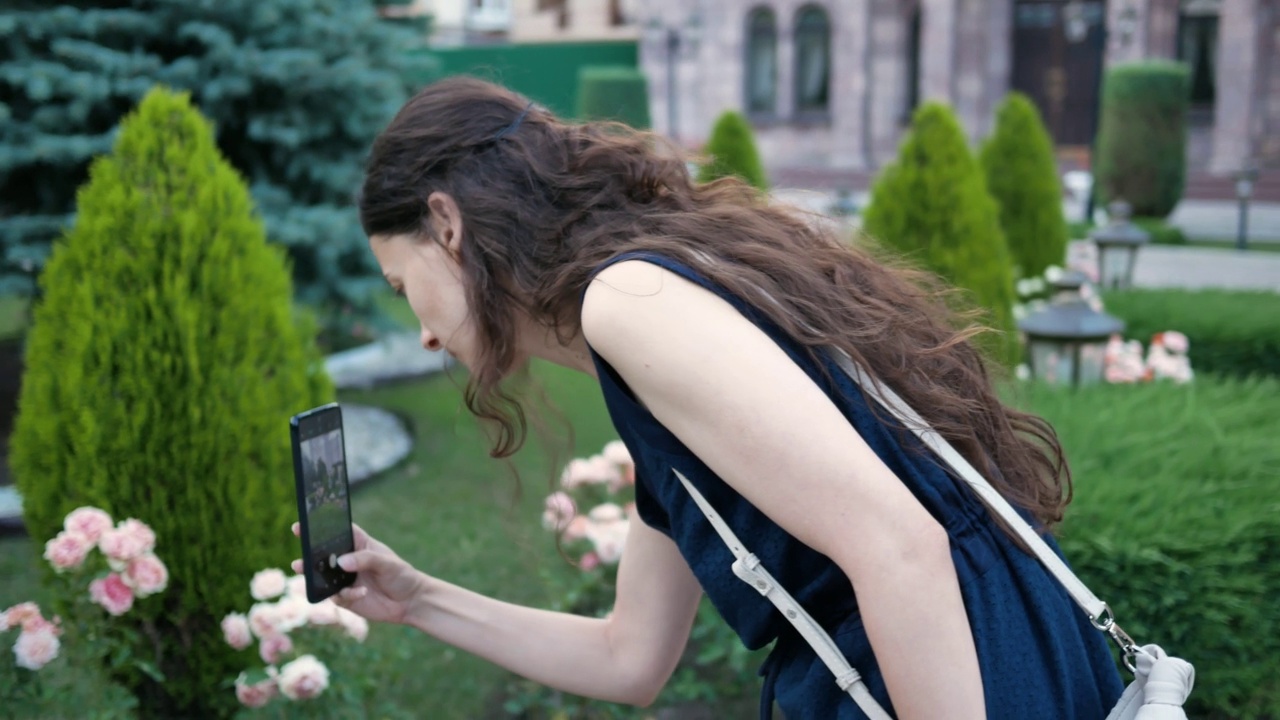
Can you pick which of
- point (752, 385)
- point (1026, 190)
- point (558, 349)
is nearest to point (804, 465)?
point (752, 385)

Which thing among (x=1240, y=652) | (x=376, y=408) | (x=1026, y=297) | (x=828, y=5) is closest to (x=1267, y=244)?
(x=1026, y=297)

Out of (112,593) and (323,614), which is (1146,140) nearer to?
(323,614)

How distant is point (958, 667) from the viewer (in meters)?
1.28

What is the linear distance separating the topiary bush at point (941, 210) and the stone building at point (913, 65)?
18.9 metres

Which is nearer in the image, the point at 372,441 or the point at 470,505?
the point at 470,505

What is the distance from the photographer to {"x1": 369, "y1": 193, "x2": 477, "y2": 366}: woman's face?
158cm

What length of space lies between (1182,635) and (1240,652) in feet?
0.43

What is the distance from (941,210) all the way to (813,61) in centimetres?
2338

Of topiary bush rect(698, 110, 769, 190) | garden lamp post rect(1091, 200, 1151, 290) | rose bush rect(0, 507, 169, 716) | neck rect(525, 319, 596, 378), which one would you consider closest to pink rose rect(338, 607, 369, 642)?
rose bush rect(0, 507, 169, 716)

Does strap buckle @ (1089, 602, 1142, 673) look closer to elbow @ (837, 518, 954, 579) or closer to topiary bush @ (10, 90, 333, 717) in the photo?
elbow @ (837, 518, 954, 579)

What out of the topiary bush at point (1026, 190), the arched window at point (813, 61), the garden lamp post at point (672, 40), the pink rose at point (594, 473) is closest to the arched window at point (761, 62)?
the arched window at point (813, 61)

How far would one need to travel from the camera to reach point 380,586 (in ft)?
6.15

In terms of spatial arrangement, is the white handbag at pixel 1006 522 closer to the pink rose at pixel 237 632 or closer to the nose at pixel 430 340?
the nose at pixel 430 340

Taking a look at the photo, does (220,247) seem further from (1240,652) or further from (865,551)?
(1240,652)
